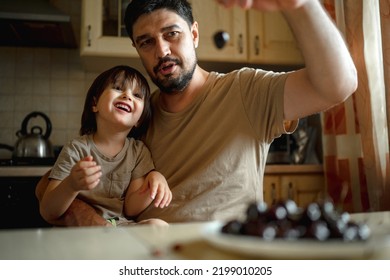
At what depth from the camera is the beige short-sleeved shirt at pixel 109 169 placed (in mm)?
840

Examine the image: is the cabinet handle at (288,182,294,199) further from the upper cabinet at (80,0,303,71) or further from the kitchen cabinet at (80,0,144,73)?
the kitchen cabinet at (80,0,144,73)

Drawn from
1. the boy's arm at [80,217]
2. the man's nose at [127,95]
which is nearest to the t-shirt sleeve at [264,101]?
the man's nose at [127,95]

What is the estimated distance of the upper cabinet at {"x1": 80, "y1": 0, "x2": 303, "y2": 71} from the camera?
1.71 metres

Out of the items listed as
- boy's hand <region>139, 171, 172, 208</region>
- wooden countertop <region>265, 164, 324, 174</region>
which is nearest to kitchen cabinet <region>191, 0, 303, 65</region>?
wooden countertop <region>265, 164, 324, 174</region>

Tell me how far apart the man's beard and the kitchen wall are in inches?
41.4

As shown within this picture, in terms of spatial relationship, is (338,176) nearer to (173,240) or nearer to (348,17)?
(348,17)

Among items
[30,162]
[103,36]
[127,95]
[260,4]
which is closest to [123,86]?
[127,95]

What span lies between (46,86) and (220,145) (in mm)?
1303

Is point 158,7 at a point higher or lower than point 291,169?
higher

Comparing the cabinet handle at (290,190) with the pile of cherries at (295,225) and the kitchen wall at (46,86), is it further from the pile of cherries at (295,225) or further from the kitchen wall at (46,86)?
the pile of cherries at (295,225)

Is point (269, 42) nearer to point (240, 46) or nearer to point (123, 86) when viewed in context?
point (240, 46)

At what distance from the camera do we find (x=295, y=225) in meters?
0.34
